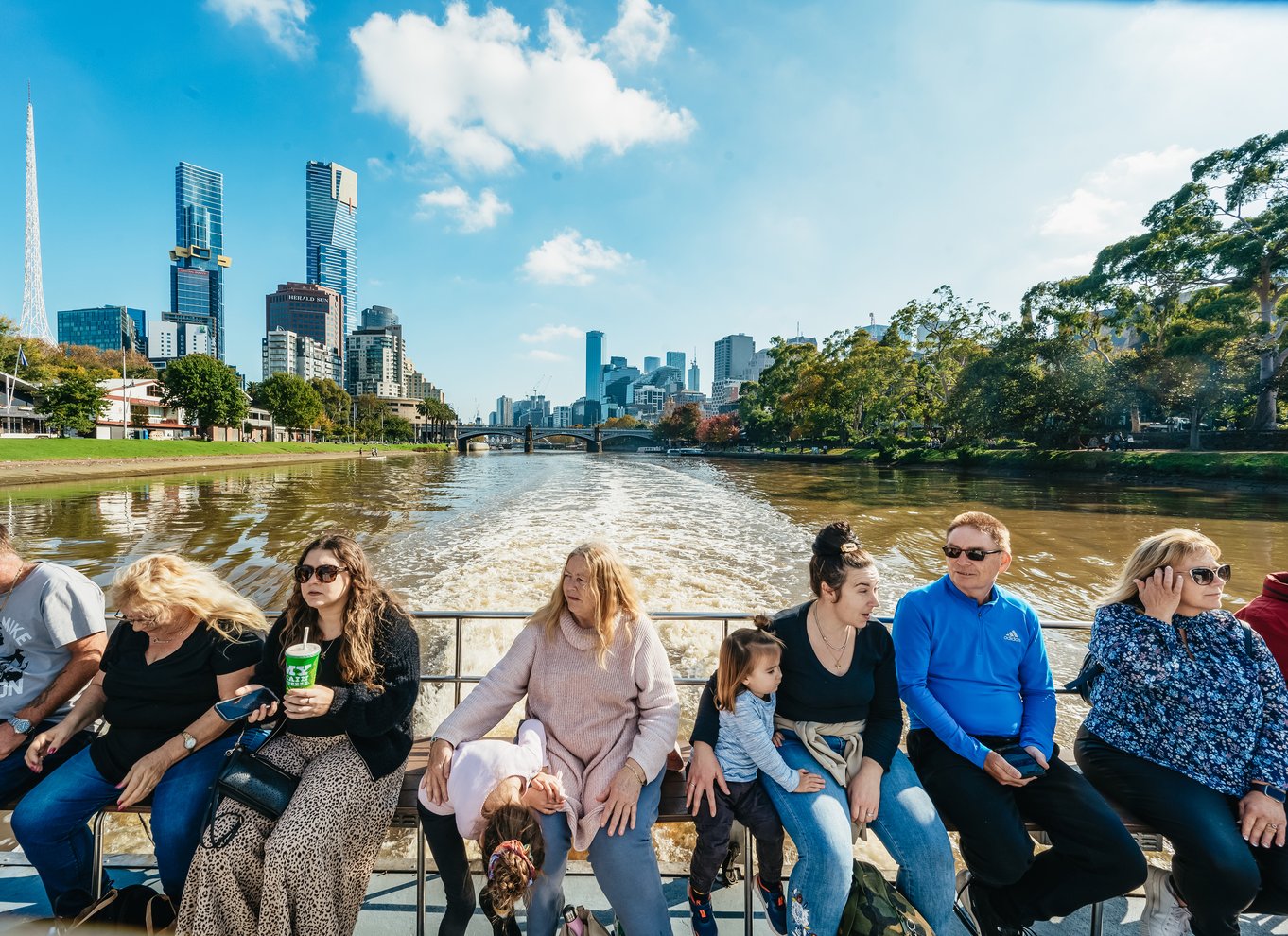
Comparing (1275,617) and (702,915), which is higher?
(1275,617)

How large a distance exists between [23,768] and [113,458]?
45761mm

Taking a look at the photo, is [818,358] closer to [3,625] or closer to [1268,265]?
[1268,265]

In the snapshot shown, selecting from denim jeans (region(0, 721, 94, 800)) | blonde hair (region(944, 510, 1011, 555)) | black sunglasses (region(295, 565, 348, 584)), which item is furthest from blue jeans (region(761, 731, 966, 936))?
denim jeans (region(0, 721, 94, 800))

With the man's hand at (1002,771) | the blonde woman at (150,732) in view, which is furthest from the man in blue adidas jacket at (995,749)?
the blonde woman at (150,732)

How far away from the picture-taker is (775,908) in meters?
2.40

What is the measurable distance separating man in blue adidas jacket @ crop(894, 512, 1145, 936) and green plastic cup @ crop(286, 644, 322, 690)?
96.7 inches

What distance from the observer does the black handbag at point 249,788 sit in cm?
206

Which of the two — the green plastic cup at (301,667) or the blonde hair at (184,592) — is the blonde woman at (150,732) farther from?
the green plastic cup at (301,667)

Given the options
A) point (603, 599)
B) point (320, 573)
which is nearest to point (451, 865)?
point (603, 599)

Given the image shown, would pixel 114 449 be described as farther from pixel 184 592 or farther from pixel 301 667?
pixel 301 667

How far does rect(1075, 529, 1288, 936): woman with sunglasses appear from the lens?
7.07ft

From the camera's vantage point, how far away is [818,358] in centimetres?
6425

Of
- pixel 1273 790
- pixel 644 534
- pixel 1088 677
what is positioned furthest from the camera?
pixel 644 534

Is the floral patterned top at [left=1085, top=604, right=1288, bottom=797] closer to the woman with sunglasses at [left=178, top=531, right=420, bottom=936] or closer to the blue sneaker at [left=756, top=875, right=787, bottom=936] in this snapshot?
the blue sneaker at [left=756, top=875, right=787, bottom=936]
